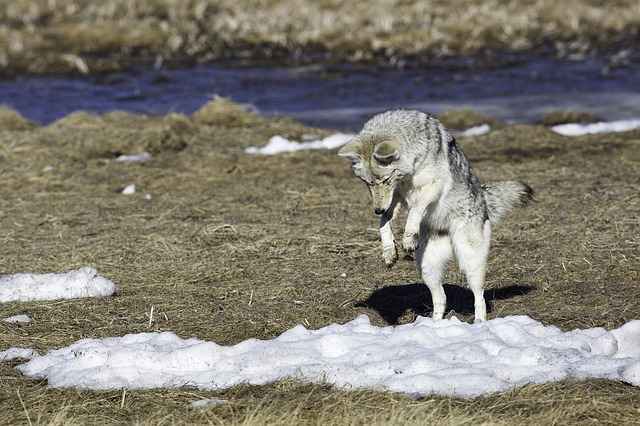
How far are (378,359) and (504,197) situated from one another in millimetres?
2281

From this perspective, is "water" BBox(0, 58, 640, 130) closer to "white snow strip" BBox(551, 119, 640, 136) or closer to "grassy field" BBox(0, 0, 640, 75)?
"grassy field" BBox(0, 0, 640, 75)

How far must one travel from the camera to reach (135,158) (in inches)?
591

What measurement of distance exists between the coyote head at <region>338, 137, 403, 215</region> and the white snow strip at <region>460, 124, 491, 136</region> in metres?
8.81

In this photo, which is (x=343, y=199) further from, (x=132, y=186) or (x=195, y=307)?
(x=195, y=307)

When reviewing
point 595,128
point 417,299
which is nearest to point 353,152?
point 417,299

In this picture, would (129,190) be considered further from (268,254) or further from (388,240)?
(388,240)

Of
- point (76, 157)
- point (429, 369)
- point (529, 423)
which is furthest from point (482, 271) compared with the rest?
point (76, 157)

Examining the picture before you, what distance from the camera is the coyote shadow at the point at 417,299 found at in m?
8.59

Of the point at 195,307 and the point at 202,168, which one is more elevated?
the point at 195,307

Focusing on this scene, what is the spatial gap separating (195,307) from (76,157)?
680 cm

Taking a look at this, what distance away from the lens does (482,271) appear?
26.5 ft

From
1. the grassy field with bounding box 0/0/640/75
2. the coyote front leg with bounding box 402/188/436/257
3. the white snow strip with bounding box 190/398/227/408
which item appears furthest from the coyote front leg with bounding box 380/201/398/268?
the grassy field with bounding box 0/0/640/75

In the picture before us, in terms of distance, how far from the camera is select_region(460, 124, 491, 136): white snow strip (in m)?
16.1

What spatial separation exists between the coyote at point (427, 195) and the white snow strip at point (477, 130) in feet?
25.6
